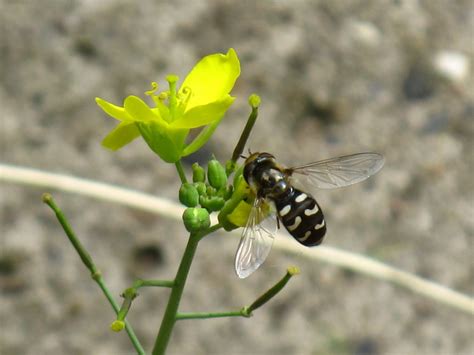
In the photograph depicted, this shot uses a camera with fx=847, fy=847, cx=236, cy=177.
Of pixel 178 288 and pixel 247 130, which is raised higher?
pixel 247 130

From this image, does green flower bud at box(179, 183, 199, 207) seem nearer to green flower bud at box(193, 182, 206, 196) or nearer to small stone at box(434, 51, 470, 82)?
green flower bud at box(193, 182, 206, 196)

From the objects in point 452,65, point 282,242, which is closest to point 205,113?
point 282,242

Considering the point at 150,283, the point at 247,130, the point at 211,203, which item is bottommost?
the point at 150,283

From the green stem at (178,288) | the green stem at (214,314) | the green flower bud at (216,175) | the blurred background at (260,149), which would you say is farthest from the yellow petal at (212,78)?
the blurred background at (260,149)

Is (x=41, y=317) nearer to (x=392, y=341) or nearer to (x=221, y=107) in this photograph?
(x=392, y=341)

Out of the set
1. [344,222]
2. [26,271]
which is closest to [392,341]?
[344,222]

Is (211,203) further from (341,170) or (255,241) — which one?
(341,170)
